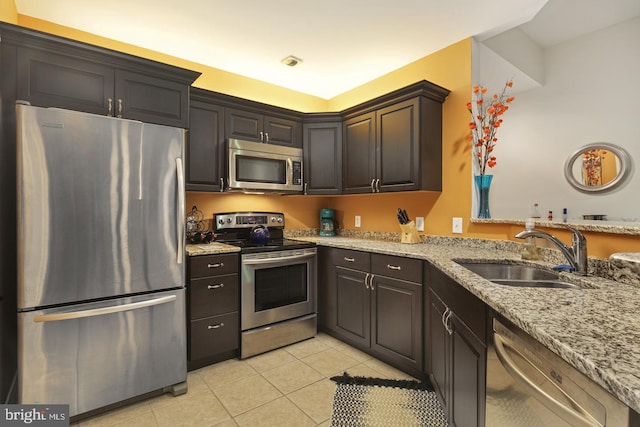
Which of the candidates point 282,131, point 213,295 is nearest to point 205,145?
point 282,131

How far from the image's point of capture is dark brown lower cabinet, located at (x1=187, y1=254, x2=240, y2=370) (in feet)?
7.50

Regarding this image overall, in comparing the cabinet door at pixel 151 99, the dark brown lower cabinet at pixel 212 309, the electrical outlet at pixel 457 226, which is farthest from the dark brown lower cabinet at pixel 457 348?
the cabinet door at pixel 151 99

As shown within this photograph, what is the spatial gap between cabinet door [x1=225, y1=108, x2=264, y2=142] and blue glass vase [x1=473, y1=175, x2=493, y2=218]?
1948mm

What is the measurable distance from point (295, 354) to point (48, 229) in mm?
1907

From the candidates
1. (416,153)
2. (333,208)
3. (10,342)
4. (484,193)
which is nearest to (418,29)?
(416,153)

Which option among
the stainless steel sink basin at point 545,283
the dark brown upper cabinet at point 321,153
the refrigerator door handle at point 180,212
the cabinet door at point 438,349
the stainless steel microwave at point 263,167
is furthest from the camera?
the dark brown upper cabinet at point 321,153

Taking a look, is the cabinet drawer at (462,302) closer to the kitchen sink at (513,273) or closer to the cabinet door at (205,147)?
the kitchen sink at (513,273)

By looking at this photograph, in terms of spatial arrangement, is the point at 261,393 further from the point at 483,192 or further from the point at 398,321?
the point at 483,192

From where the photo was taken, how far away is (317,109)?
389 centimetres

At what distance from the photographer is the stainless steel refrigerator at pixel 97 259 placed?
1.62 m

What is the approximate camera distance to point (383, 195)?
324cm

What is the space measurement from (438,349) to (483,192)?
1298mm

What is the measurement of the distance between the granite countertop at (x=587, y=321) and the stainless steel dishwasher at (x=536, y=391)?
2.2 inches

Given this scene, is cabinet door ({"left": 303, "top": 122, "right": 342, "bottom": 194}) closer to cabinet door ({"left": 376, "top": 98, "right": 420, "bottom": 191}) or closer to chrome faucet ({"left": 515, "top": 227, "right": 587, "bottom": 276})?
cabinet door ({"left": 376, "top": 98, "right": 420, "bottom": 191})
